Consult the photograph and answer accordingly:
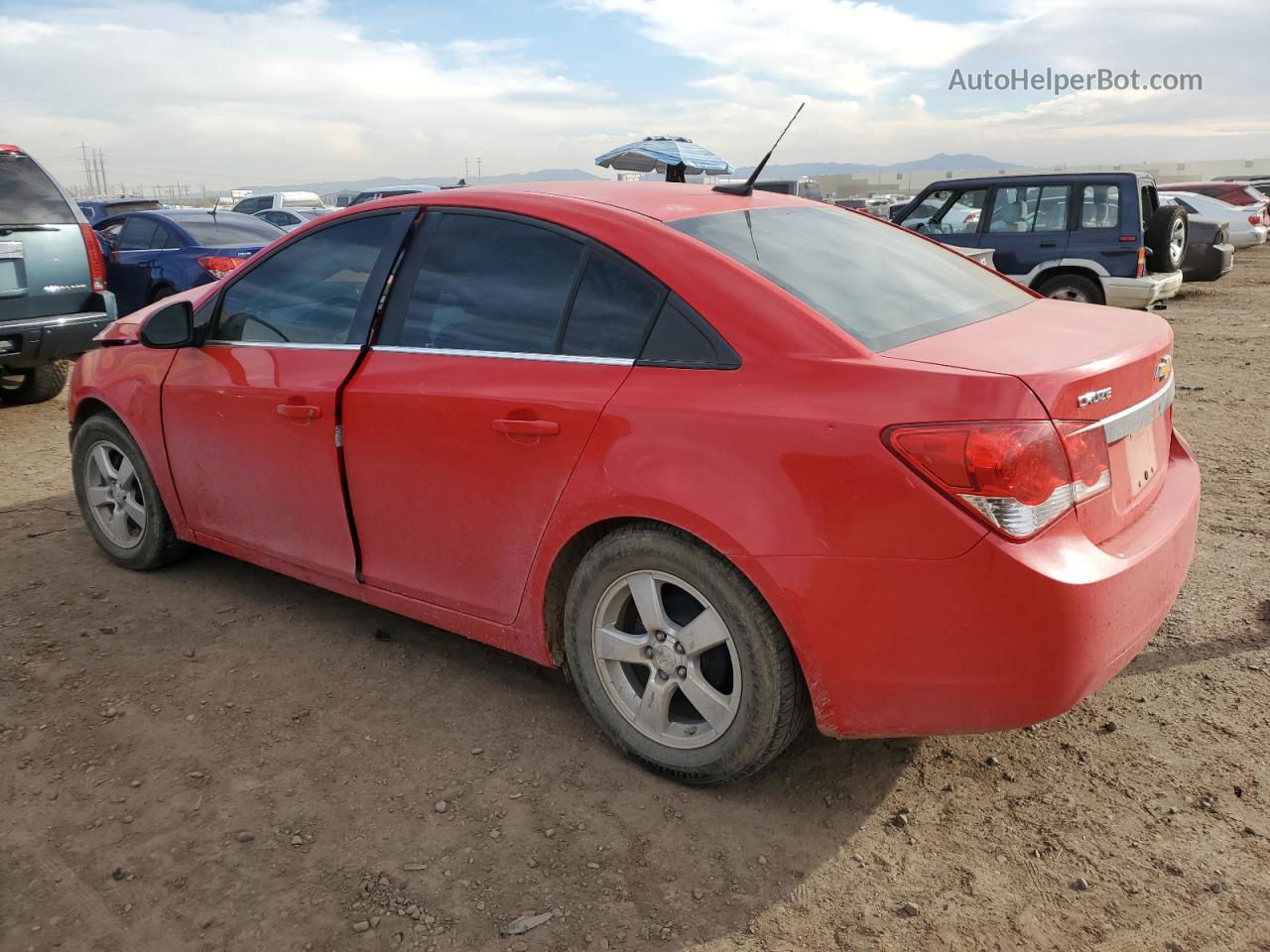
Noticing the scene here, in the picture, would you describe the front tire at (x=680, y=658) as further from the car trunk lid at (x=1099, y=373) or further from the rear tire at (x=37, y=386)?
the rear tire at (x=37, y=386)

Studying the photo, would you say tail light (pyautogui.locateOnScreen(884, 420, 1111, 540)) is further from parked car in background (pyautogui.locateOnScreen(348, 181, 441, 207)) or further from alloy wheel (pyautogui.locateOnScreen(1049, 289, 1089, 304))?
alloy wheel (pyautogui.locateOnScreen(1049, 289, 1089, 304))

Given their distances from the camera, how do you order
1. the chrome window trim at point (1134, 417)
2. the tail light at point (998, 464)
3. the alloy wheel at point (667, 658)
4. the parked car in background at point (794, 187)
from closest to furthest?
1. the tail light at point (998, 464)
2. the chrome window trim at point (1134, 417)
3. the alloy wheel at point (667, 658)
4. the parked car in background at point (794, 187)

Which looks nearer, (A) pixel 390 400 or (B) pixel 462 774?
(B) pixel 462 774

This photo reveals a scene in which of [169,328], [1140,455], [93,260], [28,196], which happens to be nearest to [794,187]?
[93,260]

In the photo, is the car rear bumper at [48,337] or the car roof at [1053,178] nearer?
the car rear bumper at [48,337]

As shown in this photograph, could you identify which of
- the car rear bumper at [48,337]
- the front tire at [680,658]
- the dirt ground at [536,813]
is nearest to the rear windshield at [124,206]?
the car rear bumper at [48,337]

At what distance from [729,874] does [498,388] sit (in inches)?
56.4

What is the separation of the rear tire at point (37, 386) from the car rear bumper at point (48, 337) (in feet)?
3.31

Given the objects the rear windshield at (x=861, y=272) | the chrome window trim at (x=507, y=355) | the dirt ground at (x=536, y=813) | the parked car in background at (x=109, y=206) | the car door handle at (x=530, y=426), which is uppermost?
the parked car in background at (x=109, y=206)

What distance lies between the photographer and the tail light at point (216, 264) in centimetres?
984

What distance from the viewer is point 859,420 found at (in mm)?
2301

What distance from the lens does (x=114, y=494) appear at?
14.7ft

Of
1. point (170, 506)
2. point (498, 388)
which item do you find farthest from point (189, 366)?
point (498, 388)

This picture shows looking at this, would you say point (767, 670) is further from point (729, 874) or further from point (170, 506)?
point (170, 506)
